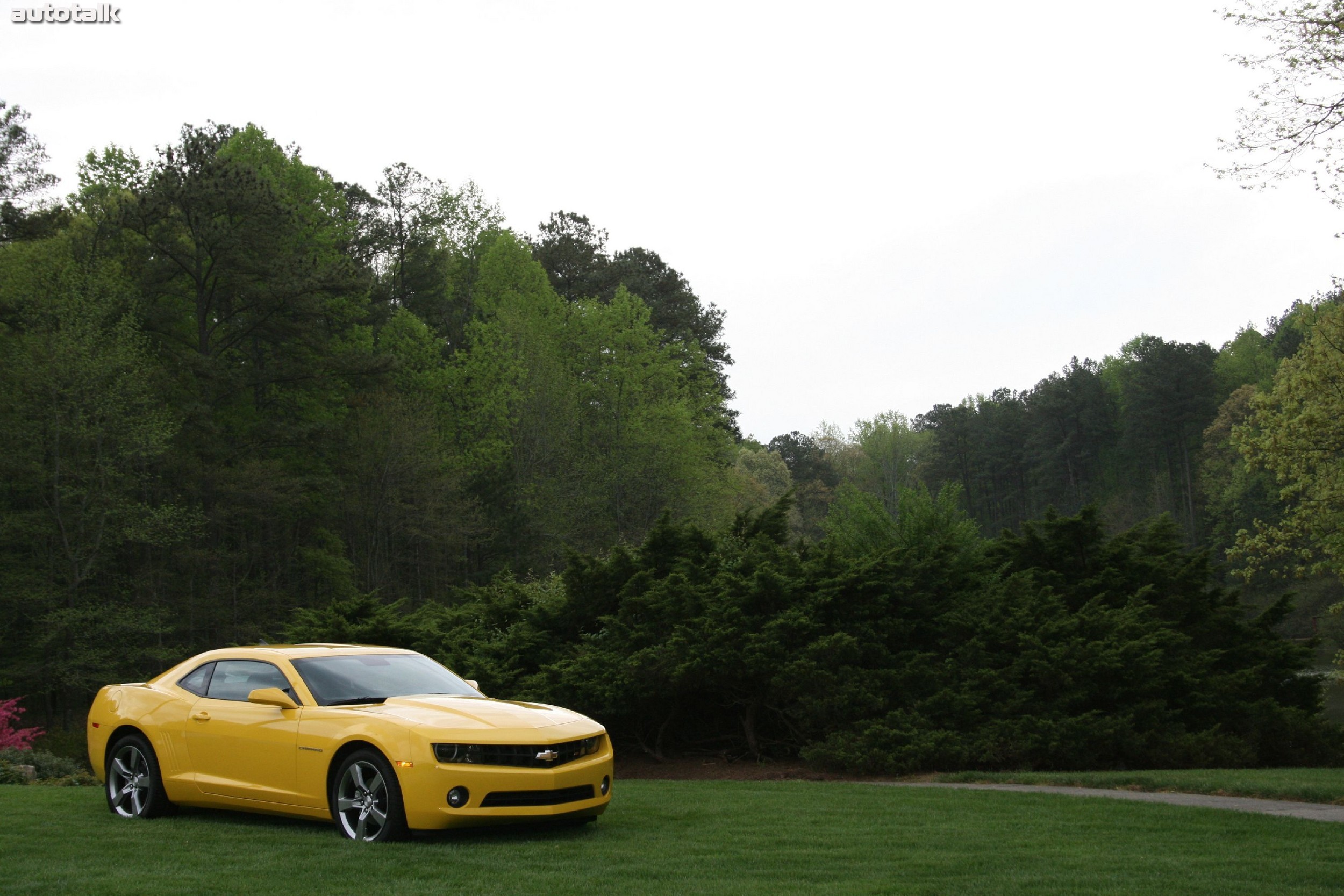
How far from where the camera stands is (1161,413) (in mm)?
87000

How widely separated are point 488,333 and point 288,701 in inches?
1711

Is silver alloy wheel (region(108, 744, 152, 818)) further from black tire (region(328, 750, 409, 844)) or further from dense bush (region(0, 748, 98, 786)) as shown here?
dense bush (region(0, 748, 98, 786))

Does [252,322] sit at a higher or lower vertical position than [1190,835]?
higher

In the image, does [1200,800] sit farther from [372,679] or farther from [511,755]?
[372,679]

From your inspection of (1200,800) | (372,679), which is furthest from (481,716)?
(1200,800)

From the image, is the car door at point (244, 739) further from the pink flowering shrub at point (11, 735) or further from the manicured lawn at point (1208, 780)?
the pink flowering shrub at point (11, 735)

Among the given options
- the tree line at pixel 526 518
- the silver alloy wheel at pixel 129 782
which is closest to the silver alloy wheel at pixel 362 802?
the silver alloy wheel at pixel 129 782

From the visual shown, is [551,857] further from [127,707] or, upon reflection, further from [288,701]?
[127,707]

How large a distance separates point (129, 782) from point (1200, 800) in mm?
8845

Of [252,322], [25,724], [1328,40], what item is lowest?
[25,724]

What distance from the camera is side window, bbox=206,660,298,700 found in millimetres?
8734

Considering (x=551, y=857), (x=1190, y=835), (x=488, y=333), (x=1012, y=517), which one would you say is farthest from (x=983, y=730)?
(x=1012, y=517)

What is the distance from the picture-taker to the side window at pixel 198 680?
29.6 ft

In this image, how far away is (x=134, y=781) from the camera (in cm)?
906
